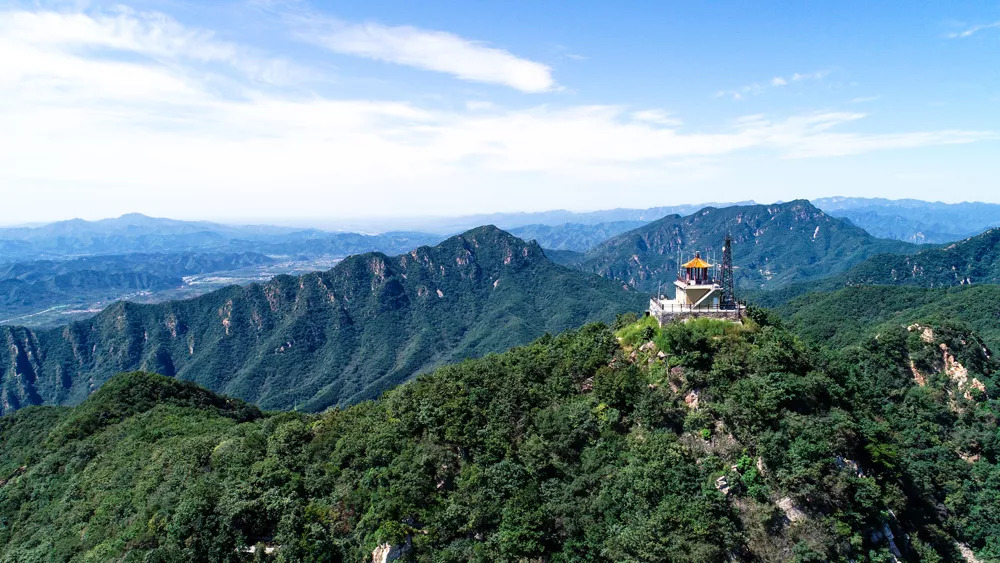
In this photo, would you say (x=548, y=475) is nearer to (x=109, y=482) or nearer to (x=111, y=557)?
(x=111, y=557)

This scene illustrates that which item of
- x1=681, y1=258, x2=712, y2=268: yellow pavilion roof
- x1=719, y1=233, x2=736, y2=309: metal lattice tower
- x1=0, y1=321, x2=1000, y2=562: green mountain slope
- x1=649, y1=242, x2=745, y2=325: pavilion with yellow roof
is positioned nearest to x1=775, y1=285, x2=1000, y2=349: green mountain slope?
x1=0, y1=321, x2=1000, y2=562: green mountain slope

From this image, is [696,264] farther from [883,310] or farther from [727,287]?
[883,310]

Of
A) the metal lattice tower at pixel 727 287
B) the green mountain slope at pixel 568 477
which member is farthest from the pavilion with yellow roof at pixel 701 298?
the green mountain slope at pixel 568 477

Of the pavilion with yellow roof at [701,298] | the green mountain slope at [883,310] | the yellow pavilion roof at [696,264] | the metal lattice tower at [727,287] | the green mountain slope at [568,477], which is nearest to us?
the green mountain slope at [568,477]

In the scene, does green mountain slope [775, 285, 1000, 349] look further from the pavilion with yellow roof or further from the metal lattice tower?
the pavilion with yellow roof

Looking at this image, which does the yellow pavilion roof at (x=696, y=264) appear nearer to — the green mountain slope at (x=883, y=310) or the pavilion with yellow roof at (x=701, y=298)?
the pavilion with yellow roof at (x=701, y=298)

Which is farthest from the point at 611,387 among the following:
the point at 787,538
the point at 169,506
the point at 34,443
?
the point at 34,443

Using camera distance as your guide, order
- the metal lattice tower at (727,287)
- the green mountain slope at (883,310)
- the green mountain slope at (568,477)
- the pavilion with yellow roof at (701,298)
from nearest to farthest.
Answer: the green mountain slope at (568,477) < the metal lattice tower at (727,287) < the pavilion with yellow roof at (701,298) < the green mountain slope at (883,310)

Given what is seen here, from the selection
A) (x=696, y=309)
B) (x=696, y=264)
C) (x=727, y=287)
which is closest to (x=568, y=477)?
(x=696, y=309)

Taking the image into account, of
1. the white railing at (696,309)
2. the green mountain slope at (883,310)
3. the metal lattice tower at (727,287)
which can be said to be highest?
the metal lattice tower at (727,287)

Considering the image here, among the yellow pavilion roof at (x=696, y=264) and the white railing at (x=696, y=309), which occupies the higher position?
the yellow pavilion roof at (x=696, y=264)
